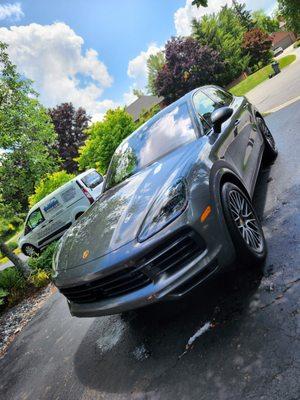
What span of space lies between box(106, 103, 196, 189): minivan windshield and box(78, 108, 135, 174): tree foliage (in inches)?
535

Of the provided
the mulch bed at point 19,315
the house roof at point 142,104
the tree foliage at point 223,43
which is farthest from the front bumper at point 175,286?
the house roof at point 142,104

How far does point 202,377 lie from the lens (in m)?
2.61

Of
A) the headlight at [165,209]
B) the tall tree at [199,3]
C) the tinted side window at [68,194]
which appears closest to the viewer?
the headlight at [165,209]

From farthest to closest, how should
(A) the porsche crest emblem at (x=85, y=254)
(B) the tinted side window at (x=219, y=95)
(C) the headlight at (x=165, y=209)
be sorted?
(B) the tinted side window at (x=219, y=95), (A) the porsche crest emblem at (x=85, y=254), (C) the headlight at (x=165, y=209)

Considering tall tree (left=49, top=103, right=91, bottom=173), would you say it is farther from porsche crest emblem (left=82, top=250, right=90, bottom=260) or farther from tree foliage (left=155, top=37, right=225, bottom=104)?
porsche crest emblem (left=82, top=250, right=90, bottom=260)

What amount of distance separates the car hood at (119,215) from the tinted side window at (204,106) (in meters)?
0.56

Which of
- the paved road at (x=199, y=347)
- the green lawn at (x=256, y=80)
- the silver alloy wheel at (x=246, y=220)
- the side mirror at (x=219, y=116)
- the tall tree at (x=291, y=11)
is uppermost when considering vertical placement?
the tall tree at (x=291, y=11)

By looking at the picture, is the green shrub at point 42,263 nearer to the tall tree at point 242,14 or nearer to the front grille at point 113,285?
the front grille at point 113,285

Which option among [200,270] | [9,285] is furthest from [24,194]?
[200,270]

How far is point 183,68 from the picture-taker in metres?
46.7

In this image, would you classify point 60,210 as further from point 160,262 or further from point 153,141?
point 160,262

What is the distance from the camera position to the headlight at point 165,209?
2854 mm

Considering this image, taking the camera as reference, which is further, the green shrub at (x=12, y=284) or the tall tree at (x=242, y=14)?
the tall tree at (x=242, y=14)

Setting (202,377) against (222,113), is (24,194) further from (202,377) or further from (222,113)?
(202,377)
